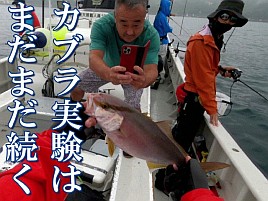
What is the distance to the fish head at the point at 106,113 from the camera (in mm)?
1530

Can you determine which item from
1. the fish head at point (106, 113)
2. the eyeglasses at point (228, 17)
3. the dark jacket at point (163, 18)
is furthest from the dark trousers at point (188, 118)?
the dark jacket at point (163, 18)

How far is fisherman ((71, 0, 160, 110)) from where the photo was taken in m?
1.74

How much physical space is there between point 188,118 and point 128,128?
184 cm

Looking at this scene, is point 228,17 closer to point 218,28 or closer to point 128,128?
point 218,28

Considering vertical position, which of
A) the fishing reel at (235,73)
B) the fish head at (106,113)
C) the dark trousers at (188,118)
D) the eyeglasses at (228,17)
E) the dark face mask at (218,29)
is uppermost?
the eyeglasses at (228,17)

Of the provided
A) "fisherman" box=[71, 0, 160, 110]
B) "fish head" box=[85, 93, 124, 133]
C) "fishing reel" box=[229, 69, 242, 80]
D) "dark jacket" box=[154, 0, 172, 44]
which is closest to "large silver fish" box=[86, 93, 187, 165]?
"fish head" box=[85, 93, 124, 133]

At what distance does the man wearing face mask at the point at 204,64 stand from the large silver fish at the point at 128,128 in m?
1.47

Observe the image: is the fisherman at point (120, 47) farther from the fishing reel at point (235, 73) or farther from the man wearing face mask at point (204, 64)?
the fishing reel at point (235, 73)

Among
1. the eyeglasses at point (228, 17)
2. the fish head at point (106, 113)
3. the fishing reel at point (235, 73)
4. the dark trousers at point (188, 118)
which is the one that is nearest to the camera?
the fish head at point (106, 113)

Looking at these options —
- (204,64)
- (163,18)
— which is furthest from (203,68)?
(163,18)

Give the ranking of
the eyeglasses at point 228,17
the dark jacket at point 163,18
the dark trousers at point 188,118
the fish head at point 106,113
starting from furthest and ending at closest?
the dark jacket at point 163,18 → the dark trousers at point 188,118 → the eyeglasses at point 228,17 → the fish head at point 106,113

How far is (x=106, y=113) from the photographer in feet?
5.05

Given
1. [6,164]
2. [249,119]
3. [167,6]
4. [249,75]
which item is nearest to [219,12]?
[6,164]

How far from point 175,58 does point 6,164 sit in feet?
16.9
